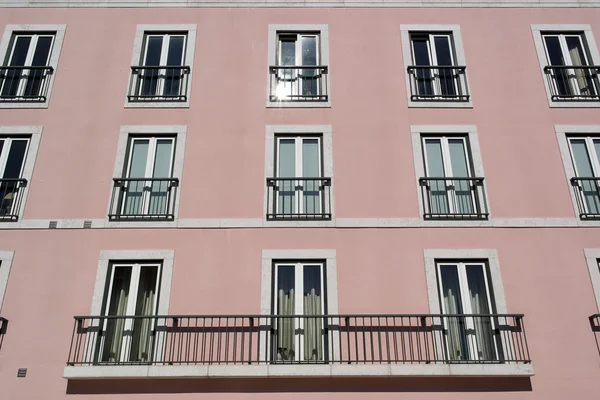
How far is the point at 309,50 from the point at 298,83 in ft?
3.88

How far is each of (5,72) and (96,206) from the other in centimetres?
467

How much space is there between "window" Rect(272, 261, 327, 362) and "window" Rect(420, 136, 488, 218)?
9.59 ft

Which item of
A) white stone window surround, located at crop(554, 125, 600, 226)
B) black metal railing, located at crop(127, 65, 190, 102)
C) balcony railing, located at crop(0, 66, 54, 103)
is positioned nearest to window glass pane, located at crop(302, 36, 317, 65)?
black metal railing, located at crop(127, 65, 190, 102)

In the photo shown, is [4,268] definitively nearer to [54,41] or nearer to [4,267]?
[4,267]

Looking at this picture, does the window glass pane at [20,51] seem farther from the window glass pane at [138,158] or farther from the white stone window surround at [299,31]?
the white stone window surround at [299,31]

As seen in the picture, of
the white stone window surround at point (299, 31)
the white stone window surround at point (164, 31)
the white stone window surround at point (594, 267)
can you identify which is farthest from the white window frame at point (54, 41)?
the white stone window surround at point (594, 267)

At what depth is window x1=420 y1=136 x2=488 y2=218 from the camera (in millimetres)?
12711

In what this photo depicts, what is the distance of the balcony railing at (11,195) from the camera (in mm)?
12672

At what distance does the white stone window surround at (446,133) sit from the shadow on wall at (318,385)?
3.32 meters

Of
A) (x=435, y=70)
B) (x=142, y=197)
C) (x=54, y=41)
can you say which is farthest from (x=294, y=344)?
(x=54, y=41)

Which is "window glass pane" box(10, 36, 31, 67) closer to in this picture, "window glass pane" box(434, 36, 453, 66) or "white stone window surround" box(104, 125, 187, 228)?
"white stone window surround" box(104, 125, 187, 228)

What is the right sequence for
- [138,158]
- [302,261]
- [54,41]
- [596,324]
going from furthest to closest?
[54,41] → [138,158] → [302,261] → [596,324]

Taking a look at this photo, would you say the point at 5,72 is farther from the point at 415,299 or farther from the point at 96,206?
the point at 415,299

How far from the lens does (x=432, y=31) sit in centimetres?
1488
